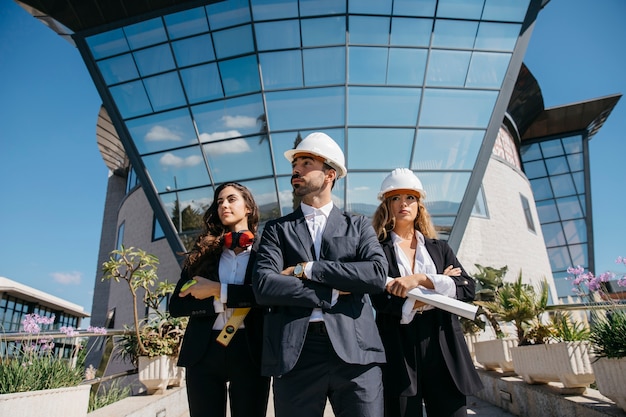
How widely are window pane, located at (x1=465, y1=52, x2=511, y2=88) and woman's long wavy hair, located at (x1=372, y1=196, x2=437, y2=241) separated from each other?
12.2m

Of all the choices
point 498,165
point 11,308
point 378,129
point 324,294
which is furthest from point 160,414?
point 11,308

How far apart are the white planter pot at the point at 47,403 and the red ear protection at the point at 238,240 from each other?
1.80 meters

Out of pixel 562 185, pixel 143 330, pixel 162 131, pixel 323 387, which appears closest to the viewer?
pixel 323 387

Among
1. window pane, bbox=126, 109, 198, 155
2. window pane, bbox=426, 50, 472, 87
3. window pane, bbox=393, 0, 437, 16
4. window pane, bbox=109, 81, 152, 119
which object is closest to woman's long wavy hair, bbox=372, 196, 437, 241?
window pane, bbox=426, 50, 472, 87

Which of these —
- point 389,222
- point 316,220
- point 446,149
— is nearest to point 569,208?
point 446,149

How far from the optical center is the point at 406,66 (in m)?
13.5

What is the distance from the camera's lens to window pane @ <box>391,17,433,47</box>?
13320 mm

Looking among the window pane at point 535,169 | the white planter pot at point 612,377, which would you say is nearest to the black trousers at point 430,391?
the white planter pot at point 612,377

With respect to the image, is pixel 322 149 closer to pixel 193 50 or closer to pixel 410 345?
pixel 410 345

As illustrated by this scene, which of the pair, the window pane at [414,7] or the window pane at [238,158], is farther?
the window pane at [238,158]

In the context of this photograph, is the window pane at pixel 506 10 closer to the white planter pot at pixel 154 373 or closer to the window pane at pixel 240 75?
the window pane at pixel 240 75

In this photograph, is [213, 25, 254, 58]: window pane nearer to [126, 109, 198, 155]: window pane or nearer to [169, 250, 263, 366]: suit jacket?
[126, 109, 198, 155]: window pane

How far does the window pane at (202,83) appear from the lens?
1369cm

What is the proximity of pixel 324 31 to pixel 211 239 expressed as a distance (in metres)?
12.0
